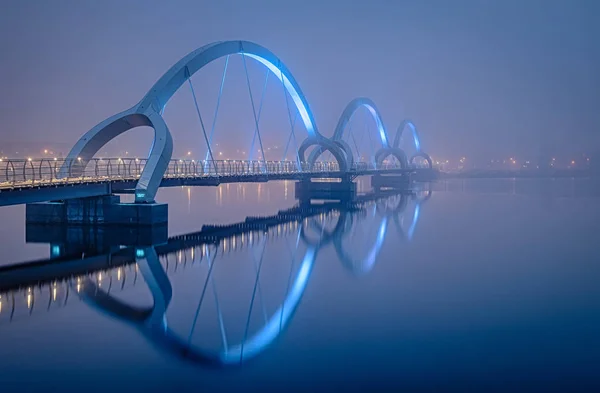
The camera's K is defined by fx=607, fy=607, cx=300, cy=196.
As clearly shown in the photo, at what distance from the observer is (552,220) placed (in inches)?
1276

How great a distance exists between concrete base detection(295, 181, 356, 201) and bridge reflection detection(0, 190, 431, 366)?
21110mm

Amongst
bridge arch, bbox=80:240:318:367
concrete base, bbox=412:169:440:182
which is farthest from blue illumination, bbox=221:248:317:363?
concrete base, bbox=412:169:440:182

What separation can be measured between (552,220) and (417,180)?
6341cm

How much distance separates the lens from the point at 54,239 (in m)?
22.2

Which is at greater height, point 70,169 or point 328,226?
point 70,169

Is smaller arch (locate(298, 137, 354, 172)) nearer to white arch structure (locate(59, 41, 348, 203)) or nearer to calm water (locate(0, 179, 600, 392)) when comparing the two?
white arch structure (locate(59, 41, 348, 203))

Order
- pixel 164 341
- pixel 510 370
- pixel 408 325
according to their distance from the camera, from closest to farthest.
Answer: pixel 510 370, pixel 164 341, pixel 408 325

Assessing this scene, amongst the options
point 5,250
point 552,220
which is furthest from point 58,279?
point 552,220

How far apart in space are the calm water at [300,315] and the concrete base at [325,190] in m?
27.1

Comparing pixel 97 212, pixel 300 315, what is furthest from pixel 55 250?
pixel 300 315

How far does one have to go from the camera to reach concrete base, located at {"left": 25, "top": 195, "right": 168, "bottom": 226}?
78.7 ft

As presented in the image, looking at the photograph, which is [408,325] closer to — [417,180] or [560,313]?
[560,313]

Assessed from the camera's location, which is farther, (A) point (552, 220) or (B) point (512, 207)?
(B) point (512, 207)

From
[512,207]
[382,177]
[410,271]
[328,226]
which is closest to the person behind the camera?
[410,271]
